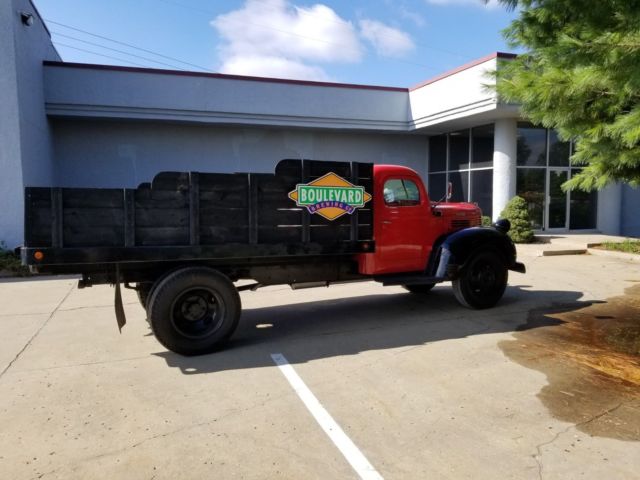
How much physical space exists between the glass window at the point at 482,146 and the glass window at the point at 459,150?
34cm

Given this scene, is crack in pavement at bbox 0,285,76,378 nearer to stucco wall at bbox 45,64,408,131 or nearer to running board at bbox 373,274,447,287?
running board at bbox 373,274,447,287

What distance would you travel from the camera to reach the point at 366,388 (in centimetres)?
425

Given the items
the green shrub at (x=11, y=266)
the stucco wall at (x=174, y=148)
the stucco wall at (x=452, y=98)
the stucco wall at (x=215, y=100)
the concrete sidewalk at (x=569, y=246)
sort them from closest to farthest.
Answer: the green shrub at (x=11, y=266) < the concrete sidewalk at (x=569, y=246) < the stucco wall at (x=452, y=98) < the stucco wall at (x=215, y=100) < the stucco wall at (x=174, y=148)

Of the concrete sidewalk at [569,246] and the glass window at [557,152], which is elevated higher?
the glass window at [557,152]

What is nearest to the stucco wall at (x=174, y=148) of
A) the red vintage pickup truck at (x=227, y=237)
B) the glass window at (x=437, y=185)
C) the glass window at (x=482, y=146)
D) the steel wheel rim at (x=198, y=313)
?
the glass window at (x=437, y=185)

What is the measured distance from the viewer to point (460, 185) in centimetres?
1798

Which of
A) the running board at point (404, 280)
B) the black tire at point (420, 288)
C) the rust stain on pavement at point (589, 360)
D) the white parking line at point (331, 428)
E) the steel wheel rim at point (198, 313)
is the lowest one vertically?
the white parking line at point (331, 428)

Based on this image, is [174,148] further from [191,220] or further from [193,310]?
[193,310]

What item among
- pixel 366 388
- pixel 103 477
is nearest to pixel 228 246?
pixel 366 388

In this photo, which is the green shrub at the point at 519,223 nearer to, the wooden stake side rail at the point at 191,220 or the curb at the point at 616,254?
the curb at the point at 616,254

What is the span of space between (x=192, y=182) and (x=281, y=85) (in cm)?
1223

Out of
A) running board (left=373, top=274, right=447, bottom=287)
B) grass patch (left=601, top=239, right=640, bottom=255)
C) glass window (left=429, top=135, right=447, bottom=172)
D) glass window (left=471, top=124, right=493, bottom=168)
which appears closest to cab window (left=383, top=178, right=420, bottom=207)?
running board (left=373, top=274, right=447, bottom=287)

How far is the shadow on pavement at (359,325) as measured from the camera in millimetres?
5203

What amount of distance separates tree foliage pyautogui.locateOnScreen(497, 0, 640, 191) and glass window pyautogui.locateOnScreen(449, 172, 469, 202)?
39.2 ft
